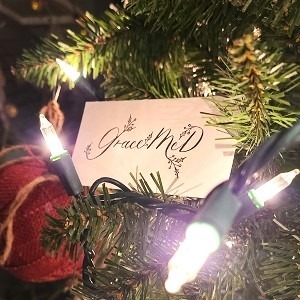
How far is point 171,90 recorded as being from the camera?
1.99 feet

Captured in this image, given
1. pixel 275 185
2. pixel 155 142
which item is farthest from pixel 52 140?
pixel 275 185

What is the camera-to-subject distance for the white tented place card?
0.51 m

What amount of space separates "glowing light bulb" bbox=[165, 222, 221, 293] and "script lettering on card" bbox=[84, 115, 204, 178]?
0.18 meters

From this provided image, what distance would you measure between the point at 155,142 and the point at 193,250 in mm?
235

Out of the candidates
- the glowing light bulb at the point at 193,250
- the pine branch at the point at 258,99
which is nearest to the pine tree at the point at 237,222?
the pine branch at the point at 258,99

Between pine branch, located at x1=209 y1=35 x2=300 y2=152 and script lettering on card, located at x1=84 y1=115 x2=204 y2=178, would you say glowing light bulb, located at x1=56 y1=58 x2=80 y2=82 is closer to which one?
script lettering on card, located at x1=84 y1=115 x2=204 y2=178

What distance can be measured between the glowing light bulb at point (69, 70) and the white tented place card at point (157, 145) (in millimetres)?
45

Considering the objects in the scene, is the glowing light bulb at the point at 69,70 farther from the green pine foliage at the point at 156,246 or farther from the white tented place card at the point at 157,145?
the green pine foliage at the point at 156,246

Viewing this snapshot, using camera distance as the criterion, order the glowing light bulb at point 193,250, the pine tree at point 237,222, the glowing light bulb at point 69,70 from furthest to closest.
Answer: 1. the glowing light bulb at point 69,70
2. the pine tree at point 237,222
3. the glowing light bulb at point 193,250

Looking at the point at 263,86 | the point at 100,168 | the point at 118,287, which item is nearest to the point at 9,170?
the point at 100,168

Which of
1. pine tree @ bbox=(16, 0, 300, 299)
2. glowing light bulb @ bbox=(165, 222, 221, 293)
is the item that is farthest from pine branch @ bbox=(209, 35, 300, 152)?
glowing light bulb @ bbox=(165, 222, 221, 293)

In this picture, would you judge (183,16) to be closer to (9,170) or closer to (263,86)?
(263,86)

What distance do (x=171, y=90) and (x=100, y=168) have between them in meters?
0.12

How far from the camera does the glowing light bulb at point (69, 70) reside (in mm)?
602
